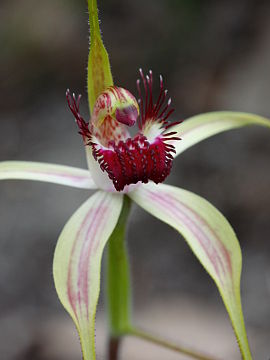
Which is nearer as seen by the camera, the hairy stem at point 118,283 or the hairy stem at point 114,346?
the hairy stem at point 118,283

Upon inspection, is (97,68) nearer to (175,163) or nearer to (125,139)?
(125,139)

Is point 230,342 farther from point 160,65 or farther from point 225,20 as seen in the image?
point 225,20

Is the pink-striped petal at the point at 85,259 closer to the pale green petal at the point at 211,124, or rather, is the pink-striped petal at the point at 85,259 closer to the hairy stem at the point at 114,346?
the pale green petal at the point at 211,124

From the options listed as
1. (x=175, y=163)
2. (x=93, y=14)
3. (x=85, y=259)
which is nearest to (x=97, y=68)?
(x=93, y=14)

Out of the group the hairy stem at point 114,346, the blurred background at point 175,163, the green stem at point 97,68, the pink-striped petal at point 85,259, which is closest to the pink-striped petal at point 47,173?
the pink-striped petal at point 85,259

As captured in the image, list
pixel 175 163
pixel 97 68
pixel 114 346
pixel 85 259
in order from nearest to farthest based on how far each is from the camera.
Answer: pixel 85 259 → pixel 97 68 → pixel 114 346 → pixel 175 163

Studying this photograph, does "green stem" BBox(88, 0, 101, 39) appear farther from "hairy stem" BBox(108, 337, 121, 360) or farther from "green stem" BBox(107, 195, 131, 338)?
"hairy stem" BBox(108, 337, 121, 360)
